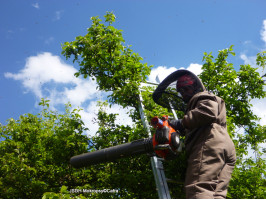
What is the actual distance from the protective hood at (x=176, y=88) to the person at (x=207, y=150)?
0.25 meters

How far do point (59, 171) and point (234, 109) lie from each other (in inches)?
169

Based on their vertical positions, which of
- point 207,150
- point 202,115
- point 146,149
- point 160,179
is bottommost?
point 160,179

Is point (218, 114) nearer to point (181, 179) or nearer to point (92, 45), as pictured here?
point (181, 179)

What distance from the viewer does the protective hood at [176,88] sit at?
3.27 metres

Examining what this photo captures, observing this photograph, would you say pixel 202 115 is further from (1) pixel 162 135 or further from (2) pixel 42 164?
(2) pixel 42 164

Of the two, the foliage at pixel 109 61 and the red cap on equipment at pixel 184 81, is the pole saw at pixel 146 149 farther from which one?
the foliage at pixel 109 61

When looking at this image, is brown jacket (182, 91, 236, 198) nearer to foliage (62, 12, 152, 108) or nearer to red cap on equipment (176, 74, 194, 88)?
red cap on equipment (176, 74, 194, 88)

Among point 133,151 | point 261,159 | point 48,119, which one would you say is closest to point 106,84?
point 133,151

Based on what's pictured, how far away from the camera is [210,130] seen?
8.96 ft

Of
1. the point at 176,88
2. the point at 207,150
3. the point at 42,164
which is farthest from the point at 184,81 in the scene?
the point at 42,164

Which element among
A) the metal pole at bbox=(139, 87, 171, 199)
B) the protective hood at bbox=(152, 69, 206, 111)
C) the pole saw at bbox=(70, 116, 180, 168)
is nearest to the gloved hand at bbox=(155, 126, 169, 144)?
the pole saw at bbox=(70, 116, 180, 168)

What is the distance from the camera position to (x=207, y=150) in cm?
260

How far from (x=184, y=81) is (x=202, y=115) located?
2.53 feet

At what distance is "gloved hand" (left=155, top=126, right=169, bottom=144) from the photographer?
110 inches
